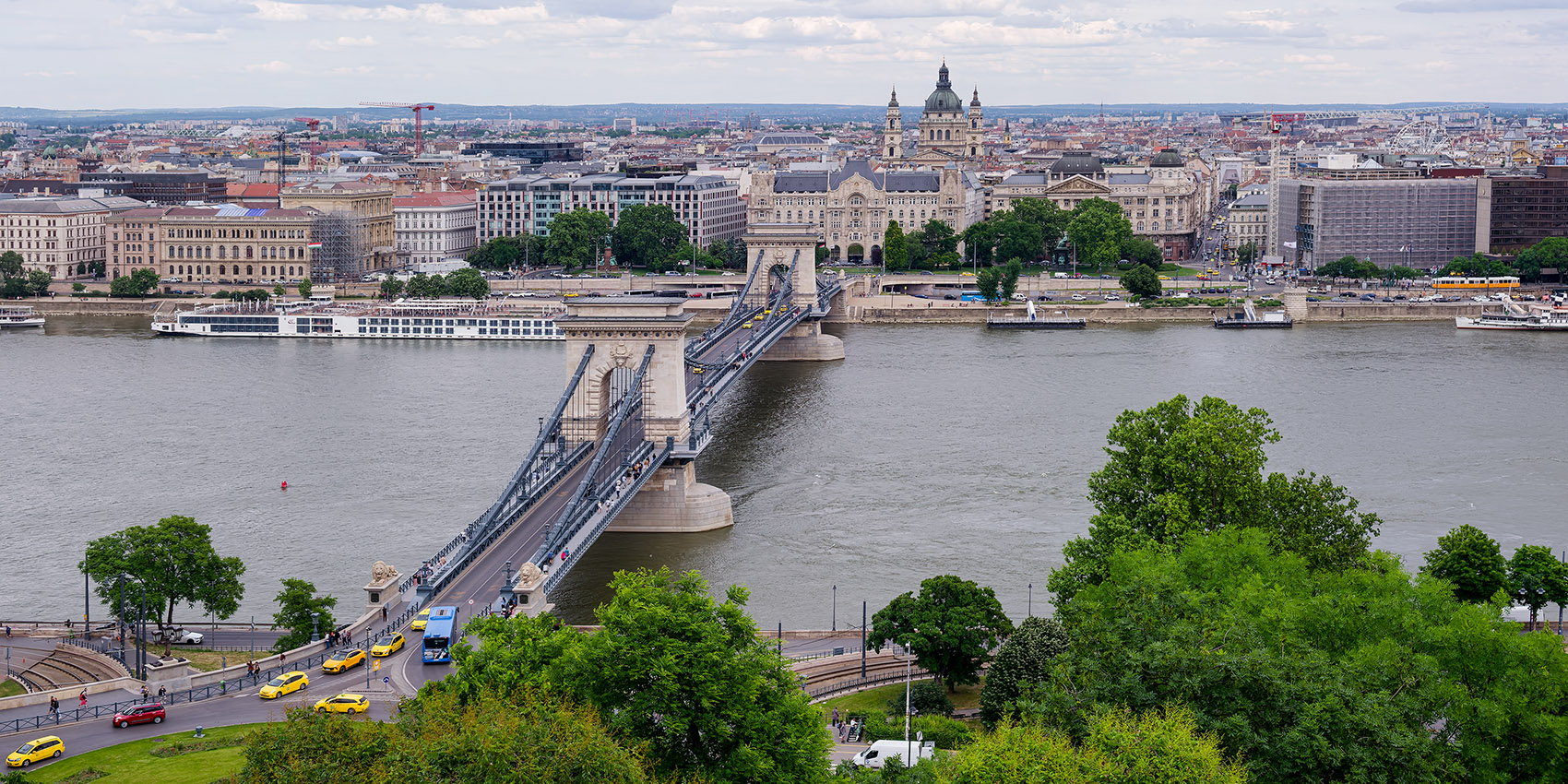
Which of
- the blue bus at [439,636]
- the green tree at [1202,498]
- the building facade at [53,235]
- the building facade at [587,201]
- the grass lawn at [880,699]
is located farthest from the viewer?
the building facade at [587,201]

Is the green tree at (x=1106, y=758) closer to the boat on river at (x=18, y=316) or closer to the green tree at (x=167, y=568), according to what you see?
the green tree at (x=167, y=568)

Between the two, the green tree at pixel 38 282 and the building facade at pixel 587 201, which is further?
the building facade at pixel 587 201

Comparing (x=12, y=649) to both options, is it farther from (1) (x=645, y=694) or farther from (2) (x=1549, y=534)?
(2) (x=1549, y=534)

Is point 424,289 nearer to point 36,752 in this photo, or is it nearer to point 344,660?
point 344,660

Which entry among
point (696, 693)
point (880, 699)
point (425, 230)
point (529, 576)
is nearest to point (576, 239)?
point (425, 230)

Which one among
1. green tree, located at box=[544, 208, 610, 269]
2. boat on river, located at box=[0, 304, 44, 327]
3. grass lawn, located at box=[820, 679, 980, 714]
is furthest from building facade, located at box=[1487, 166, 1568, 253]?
grass lawn, located at box=[820, 679, 980, 714]

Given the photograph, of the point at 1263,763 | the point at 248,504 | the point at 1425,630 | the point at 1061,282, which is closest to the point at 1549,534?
the point at 1425,630

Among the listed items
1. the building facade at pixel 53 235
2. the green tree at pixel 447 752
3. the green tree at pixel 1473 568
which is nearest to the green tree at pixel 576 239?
the building facade at pixel 53 235
